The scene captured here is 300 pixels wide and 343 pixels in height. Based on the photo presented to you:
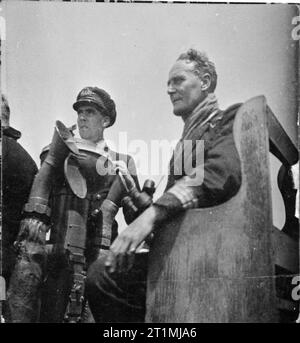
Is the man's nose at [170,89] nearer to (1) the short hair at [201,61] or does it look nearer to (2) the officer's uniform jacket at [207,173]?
(1) the short hair at [201,61]

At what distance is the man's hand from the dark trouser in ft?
0.15

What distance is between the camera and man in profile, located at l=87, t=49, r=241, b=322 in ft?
17.4

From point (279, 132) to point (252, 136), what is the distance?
0.26m

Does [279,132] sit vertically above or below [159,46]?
below

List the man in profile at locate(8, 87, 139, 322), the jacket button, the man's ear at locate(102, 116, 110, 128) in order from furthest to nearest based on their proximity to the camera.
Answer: the man's ear at locate(102, 116, 110, 128), the jacket button, the man in profile at locate(8, 87, 139, 322)

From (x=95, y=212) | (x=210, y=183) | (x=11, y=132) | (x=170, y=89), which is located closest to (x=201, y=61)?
(x=170, y=89)

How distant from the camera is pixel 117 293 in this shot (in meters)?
5.31

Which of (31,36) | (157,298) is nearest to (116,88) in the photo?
(31,36)

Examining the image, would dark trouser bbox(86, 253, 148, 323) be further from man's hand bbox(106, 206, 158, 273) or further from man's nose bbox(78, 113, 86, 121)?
man's nose bbox(78, 113, 86, 121)

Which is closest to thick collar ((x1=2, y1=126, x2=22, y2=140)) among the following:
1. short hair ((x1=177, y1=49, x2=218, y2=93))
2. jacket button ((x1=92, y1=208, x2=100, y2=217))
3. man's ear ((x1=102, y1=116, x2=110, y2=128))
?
man's ear ((x1=102, y1=116, x2=110, y2=128))

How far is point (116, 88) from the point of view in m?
5.55

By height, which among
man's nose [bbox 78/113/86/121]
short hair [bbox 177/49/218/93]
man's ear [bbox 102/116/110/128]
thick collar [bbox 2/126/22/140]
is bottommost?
thick collar [bbox 2/126/22/140]
